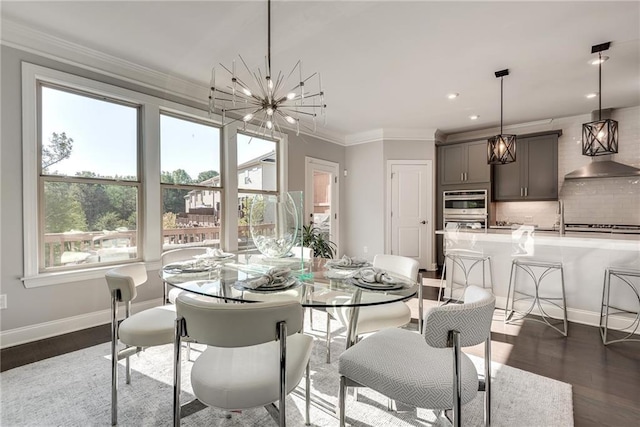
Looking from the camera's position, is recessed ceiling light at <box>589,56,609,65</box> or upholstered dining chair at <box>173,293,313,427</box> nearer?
upholstered dining chair at <box>173,293,313,427</box>

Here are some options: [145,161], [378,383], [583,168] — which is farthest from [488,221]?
[145,161]

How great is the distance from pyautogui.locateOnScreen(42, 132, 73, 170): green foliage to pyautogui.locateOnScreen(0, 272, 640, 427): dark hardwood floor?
159 centimetres

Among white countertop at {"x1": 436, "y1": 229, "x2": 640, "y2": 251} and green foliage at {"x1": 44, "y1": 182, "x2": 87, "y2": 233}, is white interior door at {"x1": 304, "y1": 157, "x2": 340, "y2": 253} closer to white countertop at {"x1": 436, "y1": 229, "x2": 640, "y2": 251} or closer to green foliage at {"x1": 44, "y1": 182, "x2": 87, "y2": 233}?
white countertop at {"x1": 436, "y1": 229, "x2": 640, "y2": 251}

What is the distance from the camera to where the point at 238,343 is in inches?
45.5

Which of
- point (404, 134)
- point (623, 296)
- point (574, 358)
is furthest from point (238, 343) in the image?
point (404, 134)

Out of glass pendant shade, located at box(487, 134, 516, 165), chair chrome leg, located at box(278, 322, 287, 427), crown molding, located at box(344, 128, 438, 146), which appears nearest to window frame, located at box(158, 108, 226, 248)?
chair chrome leg, located at box(278, 322, 287, 427)

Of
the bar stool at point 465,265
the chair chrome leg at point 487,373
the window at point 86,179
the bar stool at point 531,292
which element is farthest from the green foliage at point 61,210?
the bar stool at point 531,292

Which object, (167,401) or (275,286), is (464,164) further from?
(167,401)

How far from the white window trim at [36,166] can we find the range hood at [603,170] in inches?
220

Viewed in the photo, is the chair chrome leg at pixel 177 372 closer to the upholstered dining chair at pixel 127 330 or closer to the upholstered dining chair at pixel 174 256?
the upholstered dining chair at pixel 127 330

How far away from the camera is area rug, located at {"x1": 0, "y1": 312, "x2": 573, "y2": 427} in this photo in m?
1.69

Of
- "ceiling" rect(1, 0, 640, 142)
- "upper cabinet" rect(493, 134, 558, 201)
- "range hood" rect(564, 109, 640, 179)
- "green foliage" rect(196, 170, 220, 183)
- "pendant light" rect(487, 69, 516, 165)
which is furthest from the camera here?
"upper cabinet" rect(493, 134, 558, 201)

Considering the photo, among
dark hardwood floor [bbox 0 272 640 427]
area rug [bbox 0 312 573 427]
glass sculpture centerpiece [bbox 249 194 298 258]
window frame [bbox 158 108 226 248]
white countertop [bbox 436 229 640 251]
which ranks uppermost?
window frame [bbox 158 108 226 248]

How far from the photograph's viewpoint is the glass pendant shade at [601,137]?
3104mm
